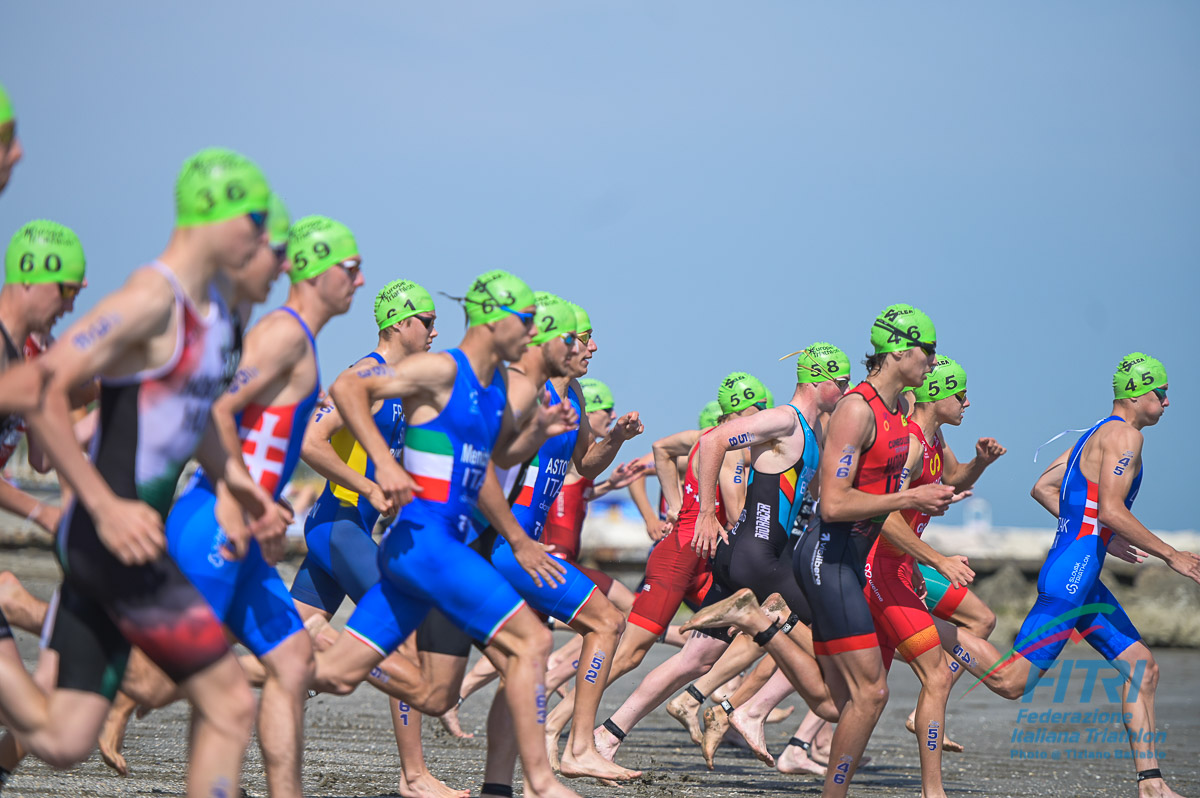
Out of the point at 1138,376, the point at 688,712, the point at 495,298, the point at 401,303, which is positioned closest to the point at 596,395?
the point at 688,712

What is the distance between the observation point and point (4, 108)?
4625 millimetres

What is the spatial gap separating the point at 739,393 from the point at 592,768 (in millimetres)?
3232

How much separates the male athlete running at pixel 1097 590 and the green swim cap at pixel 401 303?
158 inches

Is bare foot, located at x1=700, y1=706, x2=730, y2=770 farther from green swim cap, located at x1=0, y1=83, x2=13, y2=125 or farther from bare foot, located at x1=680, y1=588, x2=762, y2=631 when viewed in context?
green swim cap, located at x1=0, y1=83, x2=13, y2=125

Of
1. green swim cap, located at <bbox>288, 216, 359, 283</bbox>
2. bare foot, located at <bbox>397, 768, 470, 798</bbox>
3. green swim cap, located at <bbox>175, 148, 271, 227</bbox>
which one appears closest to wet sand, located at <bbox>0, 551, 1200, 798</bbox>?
bare foot, located at <bbox>397, 768, 470, 798</bbox>

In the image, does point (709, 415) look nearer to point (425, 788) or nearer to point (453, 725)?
point (453, 725)

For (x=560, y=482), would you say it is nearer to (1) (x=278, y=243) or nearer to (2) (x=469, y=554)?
(2) (x=469, y=554)

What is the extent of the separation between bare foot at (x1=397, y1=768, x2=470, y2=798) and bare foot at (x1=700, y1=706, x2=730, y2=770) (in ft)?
7.81

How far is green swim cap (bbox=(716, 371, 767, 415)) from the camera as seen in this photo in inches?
391

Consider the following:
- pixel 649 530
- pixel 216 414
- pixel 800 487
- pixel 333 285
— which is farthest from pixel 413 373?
pixel 649 530

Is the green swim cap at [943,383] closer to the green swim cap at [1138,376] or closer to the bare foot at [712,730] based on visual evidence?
the green swim cap at [1138,376]

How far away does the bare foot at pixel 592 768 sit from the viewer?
7918 mm

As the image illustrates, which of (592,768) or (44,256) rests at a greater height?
(44,256)

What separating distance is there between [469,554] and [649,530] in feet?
19.9
